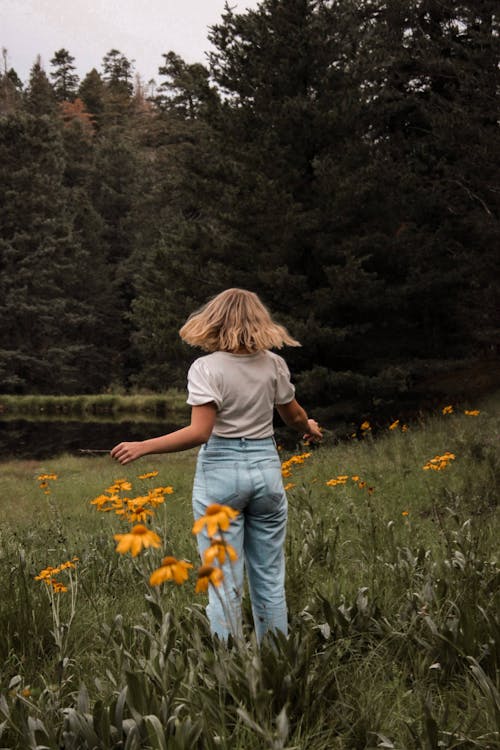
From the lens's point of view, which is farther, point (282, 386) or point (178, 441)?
point (282, 386)

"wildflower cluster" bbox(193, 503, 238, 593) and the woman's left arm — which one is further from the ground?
the woman's left arm

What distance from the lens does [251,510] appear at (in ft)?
9.05

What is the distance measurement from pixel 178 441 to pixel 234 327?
0.57 meters

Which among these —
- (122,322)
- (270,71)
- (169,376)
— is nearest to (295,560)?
(270,71)

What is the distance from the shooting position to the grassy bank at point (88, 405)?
92.2ft

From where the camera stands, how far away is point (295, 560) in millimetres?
3652

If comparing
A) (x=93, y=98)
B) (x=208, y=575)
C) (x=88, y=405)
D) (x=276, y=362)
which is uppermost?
(x=93, y=98)

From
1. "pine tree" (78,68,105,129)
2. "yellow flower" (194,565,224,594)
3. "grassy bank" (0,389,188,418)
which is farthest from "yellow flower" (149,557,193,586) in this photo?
"pine tree" (78,68,105,129)

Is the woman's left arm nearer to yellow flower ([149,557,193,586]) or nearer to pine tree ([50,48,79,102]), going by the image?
yellow flower ([149,557,193,586])

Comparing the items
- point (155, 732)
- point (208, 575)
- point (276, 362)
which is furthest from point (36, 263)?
point (208, 575)

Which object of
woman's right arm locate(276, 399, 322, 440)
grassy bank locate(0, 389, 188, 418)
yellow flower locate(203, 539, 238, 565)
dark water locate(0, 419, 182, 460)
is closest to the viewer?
yellow flower locate(203, 539, 238, 565)

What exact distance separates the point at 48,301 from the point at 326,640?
31.6m

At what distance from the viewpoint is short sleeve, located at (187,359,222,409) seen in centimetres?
264

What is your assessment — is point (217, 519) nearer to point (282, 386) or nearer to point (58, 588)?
point (282, 386)
